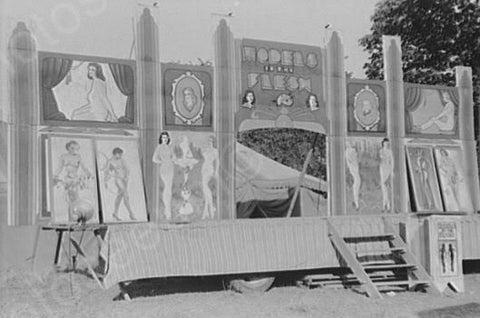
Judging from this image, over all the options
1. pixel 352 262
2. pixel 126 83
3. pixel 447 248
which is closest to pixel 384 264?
pixel 352 262

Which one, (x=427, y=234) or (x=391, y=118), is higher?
(x=391, y=118)

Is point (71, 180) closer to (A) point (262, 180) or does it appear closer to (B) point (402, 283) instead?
(B) point (402, 283)

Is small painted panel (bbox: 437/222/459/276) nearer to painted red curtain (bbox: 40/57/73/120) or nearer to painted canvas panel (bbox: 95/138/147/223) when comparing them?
painted canvas panel (bbox: 95/138/147/223)

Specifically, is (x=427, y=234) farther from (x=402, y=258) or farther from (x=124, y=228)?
(x=124, y=228)

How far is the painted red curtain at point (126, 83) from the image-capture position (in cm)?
1287

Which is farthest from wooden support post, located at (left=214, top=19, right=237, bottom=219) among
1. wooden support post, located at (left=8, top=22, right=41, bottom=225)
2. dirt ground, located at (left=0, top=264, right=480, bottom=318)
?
wooden support post, located at (left=8, top=22, right=41, bottom=225)

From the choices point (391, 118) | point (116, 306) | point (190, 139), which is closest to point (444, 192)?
point (391, 118)

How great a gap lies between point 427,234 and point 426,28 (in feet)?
38.3

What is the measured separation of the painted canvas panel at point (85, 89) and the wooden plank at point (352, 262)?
15.2 feet

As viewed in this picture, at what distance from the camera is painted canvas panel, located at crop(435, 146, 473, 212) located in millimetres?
15883

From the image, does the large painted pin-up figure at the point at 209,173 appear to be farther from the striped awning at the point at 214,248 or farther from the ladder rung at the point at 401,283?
the ladder rung at the point at 401,283

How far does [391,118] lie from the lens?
15.7 meters

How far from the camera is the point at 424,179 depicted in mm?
15852

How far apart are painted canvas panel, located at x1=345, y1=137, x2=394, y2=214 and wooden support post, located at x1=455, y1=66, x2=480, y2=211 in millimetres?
2396
